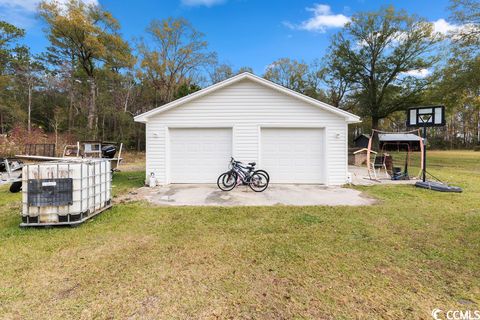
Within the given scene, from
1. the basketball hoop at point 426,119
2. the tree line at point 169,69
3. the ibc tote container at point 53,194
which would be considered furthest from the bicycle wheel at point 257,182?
the tree line at point 169,69

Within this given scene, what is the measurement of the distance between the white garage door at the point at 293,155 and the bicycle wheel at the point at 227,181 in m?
1.43

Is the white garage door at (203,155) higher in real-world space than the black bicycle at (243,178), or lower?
higher

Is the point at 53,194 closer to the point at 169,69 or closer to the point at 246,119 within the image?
the point at 246,119

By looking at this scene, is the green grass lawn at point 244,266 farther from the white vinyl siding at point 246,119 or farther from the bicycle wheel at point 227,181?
the white vinyl siding at point 246,119

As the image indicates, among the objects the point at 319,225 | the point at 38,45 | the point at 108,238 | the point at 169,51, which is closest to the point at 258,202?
the point at 319,225

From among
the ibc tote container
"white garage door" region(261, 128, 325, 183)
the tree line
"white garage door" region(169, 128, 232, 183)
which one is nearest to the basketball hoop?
"white garage door" region(261, 128, 325, 183)

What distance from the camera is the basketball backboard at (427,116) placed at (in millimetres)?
Answer: 8133

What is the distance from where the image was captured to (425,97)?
1941cm

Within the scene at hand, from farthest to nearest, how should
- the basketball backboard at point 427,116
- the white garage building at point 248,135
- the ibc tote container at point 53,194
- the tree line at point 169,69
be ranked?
the tree line at point 169,69
the white garage building at point 248,135
the basketball backboard at point 427,116
the ibc tote container at point 53,194

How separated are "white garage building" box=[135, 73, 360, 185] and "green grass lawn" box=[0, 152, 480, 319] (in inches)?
144

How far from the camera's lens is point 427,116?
8391 mm

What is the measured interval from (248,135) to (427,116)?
6131 mm

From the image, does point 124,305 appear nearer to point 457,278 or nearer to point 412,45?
point 457,278

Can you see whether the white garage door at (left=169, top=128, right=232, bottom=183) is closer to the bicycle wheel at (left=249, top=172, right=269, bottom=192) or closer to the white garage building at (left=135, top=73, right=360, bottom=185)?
the white garage building at (left=135, top=73, right=360, bottom=185)
